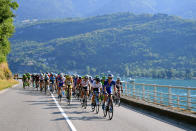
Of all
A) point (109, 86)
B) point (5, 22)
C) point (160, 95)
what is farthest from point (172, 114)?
point (5, 22)

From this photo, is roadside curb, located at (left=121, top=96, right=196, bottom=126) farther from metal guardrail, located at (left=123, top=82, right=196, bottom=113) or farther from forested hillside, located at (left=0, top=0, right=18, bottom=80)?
forested hillside, located at (left=0, top=0, right=18, bottom=80)

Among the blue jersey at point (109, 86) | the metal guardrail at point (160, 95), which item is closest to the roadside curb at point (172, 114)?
the metal guardrail at point (160, 95)

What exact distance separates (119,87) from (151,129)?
10047 millimetres

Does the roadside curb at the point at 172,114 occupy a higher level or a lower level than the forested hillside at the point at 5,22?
lower

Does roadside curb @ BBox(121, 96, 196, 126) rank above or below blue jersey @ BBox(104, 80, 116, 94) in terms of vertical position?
below

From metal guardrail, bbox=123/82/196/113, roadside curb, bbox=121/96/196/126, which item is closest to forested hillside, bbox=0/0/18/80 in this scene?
metal guardrail, bbox=123/82/196/113

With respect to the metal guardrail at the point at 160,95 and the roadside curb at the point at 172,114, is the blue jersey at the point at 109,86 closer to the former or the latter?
the roadside curb at the point at 172,114

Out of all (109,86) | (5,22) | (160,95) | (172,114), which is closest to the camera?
(172,114)

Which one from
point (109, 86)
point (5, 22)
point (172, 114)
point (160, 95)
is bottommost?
point (172, 114)

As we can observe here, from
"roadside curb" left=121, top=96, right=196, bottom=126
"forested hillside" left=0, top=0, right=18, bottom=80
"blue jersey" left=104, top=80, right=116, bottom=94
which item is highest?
"forested hillside" left=0, top=0, right=18, bottom=80

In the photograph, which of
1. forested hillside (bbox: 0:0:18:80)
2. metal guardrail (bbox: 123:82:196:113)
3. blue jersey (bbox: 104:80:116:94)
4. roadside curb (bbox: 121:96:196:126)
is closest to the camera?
roadside curb (bbox: 121:96:196:126)

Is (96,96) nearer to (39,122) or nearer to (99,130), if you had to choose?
(39,122)

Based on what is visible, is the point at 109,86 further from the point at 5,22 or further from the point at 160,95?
the point at 5,22

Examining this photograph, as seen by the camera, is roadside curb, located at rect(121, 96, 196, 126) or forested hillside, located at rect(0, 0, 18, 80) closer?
roadside curb, located at rect(121, 96, 196, 126)
